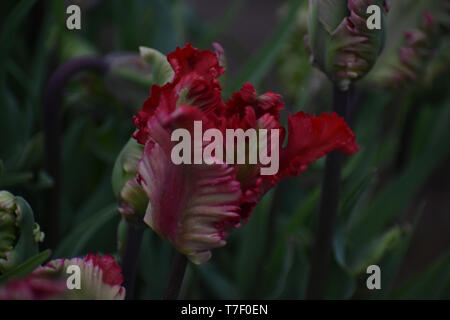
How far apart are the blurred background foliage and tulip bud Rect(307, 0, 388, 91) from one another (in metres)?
0.09

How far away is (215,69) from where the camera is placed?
0.28 metres

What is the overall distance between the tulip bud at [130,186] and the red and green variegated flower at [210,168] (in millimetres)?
24

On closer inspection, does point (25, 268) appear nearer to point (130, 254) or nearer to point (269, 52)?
point (130, 254)

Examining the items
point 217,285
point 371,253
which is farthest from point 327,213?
point 217,285

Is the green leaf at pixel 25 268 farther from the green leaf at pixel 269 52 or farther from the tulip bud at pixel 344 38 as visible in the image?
the green leaf at pixel 269 52

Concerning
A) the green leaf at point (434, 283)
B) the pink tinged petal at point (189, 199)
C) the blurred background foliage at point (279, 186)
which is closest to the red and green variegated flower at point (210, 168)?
the pink tinged petal at point (189, 199)

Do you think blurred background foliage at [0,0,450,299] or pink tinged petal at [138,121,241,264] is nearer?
pink tinged petal at [138,121,241,264]

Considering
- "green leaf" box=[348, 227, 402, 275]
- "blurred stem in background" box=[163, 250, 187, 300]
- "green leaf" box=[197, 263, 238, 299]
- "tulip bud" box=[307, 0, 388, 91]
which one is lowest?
"green leaf" box=[197, 263, 238, 299]

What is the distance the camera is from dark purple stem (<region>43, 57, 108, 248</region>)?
455 millimetres

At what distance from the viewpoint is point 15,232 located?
31cm

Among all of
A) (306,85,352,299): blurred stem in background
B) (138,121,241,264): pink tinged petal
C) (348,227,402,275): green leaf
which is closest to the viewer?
(138,121,241,264): pink tinged petal

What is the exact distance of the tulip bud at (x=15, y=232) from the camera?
0.99 feet

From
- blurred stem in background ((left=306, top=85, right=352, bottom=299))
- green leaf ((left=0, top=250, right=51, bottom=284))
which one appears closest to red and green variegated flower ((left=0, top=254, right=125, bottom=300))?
green leaf ((left=0, top=250, right=51, bottom=284))

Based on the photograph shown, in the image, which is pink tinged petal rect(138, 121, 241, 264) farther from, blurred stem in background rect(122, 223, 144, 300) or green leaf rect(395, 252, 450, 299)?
green leaf rect(395, 252, 450, 299)
